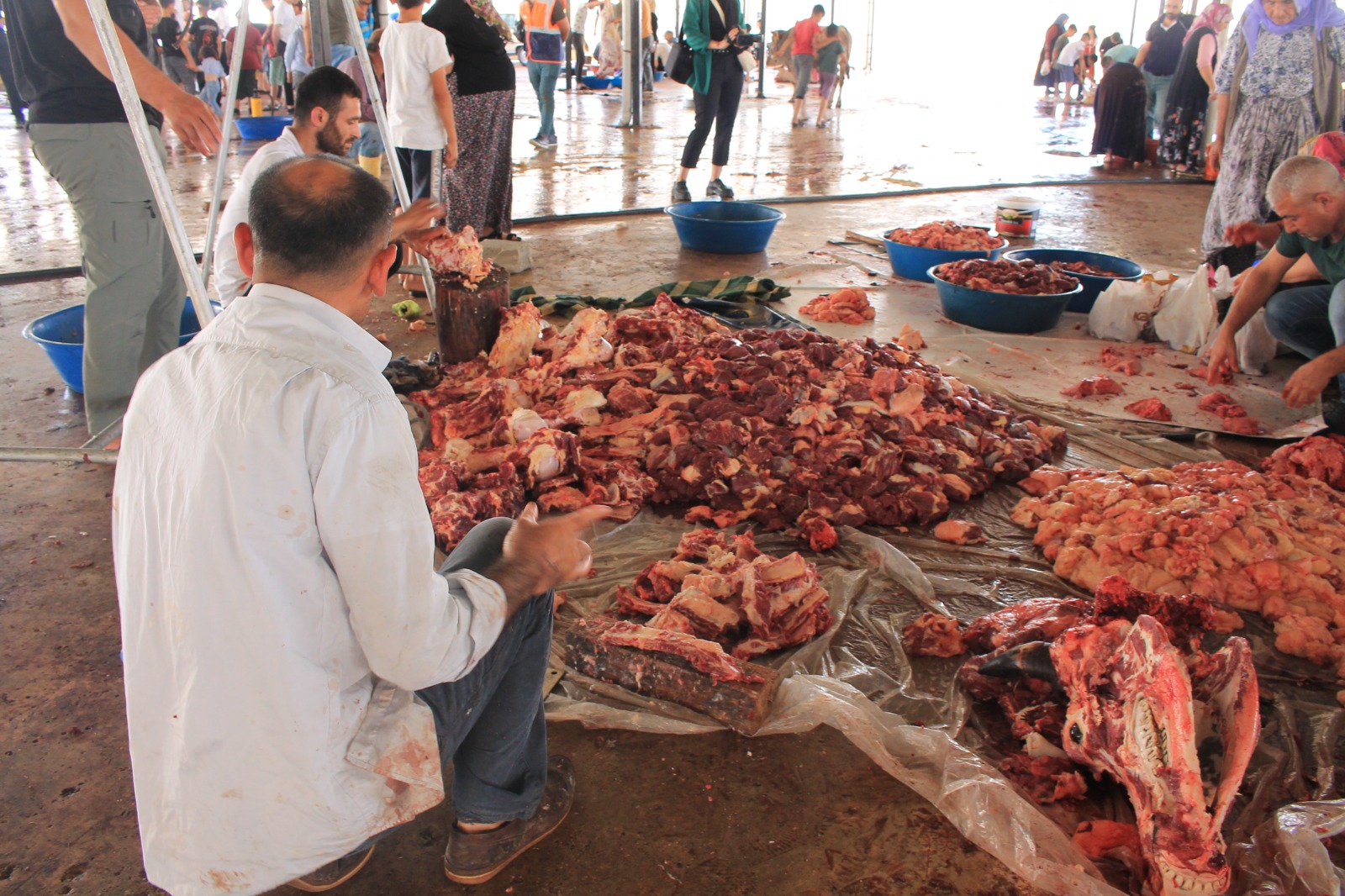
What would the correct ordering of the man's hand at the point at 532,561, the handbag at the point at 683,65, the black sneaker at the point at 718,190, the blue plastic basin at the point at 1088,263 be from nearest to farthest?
the man's hand at the point at 532,561, the blue plastic basin at the point at 1088,263, the handbag at the point at 683,65, the black sneaker at the point at 718,190

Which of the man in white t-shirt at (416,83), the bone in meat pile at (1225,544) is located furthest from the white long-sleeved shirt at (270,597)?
the man in white t-shirt at (416,83)

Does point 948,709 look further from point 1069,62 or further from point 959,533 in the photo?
point 1069,62

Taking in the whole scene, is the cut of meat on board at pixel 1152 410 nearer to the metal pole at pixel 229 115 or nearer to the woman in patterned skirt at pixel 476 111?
the metal pole at pixel 229 115

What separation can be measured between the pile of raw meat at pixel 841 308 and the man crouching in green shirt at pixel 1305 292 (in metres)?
2.30

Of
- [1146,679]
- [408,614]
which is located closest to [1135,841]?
[1146,679]

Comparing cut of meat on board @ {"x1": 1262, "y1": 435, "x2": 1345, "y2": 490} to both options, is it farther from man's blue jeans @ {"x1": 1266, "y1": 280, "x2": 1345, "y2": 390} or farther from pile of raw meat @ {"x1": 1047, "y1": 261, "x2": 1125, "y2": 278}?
pile of raw meat @ {"x1": 1047, "y1": 261, "x2": 1125, "y2": 278}

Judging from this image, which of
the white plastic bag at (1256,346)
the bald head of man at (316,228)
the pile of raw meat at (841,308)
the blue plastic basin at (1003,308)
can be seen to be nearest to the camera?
the bald head of man at (316,228)

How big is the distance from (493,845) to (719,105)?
8612mm

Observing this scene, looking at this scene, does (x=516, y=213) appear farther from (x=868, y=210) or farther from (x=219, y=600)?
(x=219, y=600)

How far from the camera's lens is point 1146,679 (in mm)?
2176

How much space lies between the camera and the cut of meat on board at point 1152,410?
493 centimetres

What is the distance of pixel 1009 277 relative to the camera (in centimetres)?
633

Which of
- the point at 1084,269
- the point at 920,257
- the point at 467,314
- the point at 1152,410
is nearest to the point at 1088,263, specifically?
the point at 1084,269

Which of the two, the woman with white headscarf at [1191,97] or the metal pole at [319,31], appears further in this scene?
the woman with white headscarf at [1191,97]
